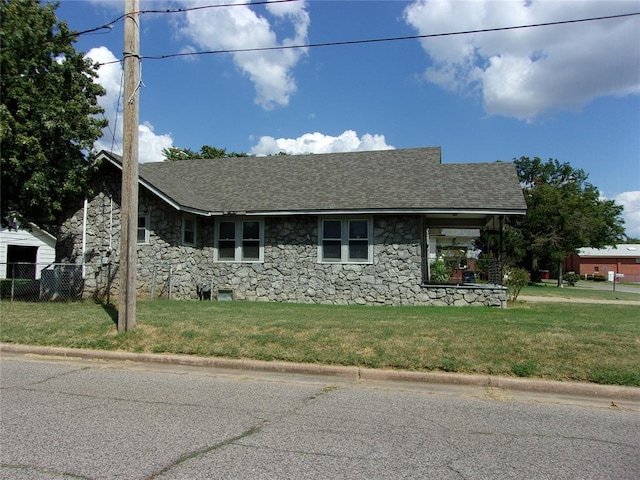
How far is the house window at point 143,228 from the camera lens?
16.9m

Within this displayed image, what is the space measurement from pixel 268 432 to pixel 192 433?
2.45 ft

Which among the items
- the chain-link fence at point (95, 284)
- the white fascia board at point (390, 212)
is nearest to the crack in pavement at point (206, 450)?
the white fascia board at point (390, 212)

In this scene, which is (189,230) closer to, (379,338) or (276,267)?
(276,267)

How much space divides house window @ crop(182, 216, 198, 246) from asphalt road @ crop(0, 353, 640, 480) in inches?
388

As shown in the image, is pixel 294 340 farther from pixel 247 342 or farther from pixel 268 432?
pixel 268 432

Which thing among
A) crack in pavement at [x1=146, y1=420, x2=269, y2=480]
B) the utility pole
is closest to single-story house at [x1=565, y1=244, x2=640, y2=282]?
the utility pole

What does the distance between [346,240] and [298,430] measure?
467 inches

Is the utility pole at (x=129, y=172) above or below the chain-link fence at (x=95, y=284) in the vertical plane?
above

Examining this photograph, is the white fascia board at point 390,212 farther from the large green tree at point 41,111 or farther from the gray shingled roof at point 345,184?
the large green tree at point 41,111

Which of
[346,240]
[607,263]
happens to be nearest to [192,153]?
[346,240]

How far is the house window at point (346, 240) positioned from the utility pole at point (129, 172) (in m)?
7.99

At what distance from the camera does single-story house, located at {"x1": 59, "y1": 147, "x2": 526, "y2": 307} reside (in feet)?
52.5

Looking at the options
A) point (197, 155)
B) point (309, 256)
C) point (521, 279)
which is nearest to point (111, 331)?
point (309, 256)

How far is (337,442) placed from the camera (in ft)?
15.5
